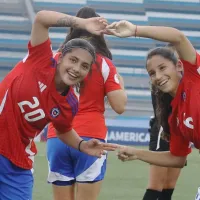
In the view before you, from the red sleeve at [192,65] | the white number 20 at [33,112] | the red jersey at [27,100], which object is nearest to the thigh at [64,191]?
the red jersey at [27,100]

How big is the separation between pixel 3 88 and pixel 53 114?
40 cm

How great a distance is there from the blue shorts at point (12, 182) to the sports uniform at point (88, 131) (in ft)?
2.37

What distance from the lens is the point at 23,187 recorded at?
4.50 metres

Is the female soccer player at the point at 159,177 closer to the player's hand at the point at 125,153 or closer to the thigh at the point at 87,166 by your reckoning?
the thigh at the point at 87,166

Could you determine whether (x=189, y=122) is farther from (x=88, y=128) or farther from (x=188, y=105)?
(x=88, y=128)

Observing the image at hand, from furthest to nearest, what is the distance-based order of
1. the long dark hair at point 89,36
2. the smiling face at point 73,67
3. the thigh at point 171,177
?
the thigh at point 171,177 → the long dark hair at point 89,36 → the smiling face at point 73,67

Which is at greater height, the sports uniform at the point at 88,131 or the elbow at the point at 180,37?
the elbow at the point at 180,37

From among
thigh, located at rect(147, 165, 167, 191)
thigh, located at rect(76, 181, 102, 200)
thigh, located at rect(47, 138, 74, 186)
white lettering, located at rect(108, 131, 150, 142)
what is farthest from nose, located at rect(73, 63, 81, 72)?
white lettering, located at rect(108, 131, 150, 142)

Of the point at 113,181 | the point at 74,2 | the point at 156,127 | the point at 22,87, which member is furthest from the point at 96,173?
the point at 74,2

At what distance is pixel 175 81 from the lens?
4.42 meters

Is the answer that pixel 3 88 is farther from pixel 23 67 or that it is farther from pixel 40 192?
pixel 40 192

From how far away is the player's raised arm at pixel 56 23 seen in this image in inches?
155

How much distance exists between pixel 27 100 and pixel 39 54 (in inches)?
12.2

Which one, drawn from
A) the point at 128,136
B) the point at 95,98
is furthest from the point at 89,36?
the point at 128,136
